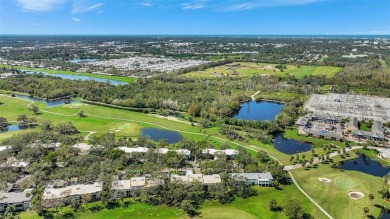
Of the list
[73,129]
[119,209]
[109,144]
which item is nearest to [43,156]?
[109,144]

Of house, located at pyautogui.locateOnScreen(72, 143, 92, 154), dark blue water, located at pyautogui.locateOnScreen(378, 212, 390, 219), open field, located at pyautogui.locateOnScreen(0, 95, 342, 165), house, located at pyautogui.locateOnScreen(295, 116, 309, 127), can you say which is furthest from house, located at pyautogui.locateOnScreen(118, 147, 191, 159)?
house, located at pyautogui.locateOnScreen(295, 116, 309, 127)

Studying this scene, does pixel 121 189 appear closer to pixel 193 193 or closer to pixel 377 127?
pixel 193 193

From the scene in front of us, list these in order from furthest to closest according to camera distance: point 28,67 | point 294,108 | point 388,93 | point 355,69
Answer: point 28,67 → point 355,69 → point 388,93 → point 294,108

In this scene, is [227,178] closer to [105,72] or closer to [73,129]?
[73,129]

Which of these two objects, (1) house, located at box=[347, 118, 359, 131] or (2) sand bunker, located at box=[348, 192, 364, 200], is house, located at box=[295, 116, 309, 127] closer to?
(1) house, located at box=[347, 118, 359, 131]

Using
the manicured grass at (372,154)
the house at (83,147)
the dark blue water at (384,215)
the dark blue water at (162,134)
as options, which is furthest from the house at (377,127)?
the house at (83,147)

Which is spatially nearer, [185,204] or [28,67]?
[185,204]
